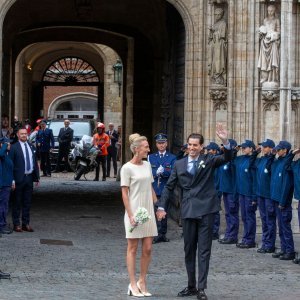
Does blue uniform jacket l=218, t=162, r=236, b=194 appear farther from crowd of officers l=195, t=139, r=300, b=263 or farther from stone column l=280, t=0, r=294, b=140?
stone column l=280, t=0, r=294, b=140

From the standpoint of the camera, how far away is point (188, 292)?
11977 millimetres

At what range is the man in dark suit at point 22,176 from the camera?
1772 cm

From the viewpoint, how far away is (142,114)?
28484 millimetres

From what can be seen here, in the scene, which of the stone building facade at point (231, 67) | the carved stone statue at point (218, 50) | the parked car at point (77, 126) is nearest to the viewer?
the stone building facade at point (231, 67)

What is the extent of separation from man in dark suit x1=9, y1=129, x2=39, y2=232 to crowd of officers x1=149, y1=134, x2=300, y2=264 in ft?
6.80

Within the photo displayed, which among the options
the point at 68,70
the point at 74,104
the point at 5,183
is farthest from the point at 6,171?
the point at 74,104

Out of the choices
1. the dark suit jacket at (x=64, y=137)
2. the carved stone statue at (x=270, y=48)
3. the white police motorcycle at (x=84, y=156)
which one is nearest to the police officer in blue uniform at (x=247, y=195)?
the carved stone statue at (x=270, y=48)

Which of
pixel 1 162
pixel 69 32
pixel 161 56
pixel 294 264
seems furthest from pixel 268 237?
pixel 69 32

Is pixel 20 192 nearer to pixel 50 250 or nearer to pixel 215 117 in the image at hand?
pixel 50 250

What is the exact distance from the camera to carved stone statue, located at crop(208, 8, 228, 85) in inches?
777

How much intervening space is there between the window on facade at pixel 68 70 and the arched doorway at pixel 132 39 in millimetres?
20282

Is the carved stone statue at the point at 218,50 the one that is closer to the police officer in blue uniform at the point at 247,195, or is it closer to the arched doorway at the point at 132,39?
the arched doorway at the point at 132,39

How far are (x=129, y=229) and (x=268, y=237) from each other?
14.6ft

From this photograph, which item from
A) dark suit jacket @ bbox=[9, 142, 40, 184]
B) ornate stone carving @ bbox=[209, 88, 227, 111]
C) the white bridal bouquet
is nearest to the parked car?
ornate stone carving @ bbox=[209, 88, 227, 111]
